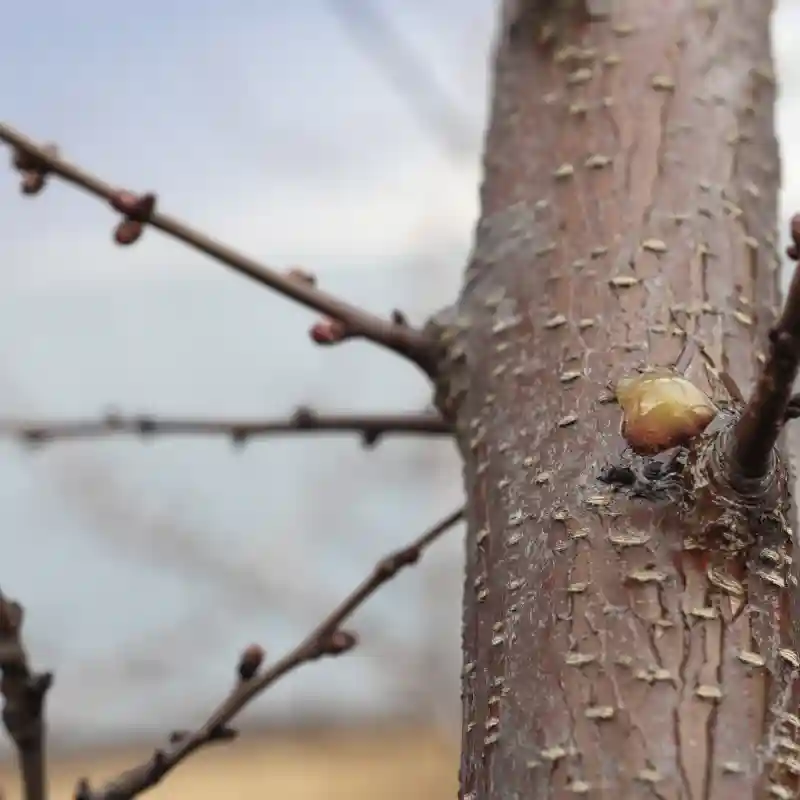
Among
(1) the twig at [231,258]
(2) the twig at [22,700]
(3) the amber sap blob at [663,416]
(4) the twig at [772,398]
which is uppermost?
(1) the twig at [231,258]

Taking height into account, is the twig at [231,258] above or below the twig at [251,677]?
above

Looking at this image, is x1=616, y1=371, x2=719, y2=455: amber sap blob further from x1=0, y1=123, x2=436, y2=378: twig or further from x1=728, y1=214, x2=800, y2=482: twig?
x1=0, y1=123, x2=436, y2=378: twig

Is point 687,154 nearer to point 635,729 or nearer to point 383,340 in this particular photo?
point 383,340

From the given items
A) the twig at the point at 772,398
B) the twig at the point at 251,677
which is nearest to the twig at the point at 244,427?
the twig at the point at 251,677

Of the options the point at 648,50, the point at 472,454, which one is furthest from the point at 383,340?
the point at 648,50

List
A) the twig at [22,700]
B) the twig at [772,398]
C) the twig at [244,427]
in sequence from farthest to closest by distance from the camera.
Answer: the twig at [244,427] → the twig at [22,700] → the twig at [772,398]

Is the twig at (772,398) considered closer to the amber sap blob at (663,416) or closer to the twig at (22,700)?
the amber sap blob at (663,416)

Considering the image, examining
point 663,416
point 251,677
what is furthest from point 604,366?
point 251,677
